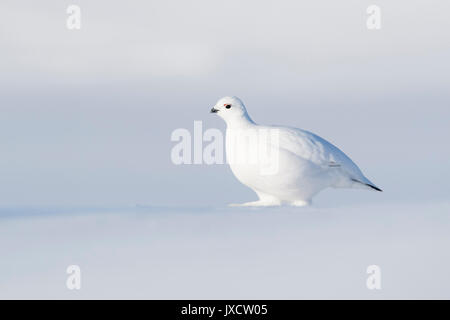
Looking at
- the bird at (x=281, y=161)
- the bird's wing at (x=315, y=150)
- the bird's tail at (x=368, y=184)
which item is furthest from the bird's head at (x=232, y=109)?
the bird's tail at (x=368, y=184)

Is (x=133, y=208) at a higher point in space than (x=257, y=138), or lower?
lower

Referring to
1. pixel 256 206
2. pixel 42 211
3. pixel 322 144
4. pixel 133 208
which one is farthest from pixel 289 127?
pixel 42 211

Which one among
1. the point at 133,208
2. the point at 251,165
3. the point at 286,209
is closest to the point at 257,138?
the point at 251,165

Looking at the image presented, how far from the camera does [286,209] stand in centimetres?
931

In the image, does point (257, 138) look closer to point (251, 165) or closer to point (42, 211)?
point (251, 165)

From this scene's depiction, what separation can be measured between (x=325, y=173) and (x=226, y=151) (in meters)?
1.25

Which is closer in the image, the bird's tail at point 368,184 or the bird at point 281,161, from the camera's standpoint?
the bird at point 281,161

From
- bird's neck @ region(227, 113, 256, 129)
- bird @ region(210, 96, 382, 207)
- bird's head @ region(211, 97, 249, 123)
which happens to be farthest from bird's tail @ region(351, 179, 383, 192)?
bird's head @ region(211, 97, 249, 123)

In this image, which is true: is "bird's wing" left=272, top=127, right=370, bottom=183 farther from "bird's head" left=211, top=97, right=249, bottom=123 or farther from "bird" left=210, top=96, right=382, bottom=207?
"bird's head" left=211, top=97, right=249, bottom=123

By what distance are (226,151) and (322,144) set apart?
1184 millimetres

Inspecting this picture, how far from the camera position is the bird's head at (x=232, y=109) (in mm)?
9758

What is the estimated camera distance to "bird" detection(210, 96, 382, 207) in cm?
Result: 932

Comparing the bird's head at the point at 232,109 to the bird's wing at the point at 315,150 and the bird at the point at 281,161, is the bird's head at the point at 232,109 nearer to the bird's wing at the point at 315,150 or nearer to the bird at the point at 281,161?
the bird at the point at 281,161

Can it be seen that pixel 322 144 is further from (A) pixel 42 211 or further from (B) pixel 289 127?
(A) pixel 42 211
